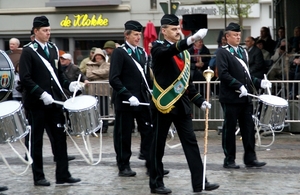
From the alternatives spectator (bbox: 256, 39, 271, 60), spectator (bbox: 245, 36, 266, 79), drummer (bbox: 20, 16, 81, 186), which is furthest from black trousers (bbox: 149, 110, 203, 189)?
spectator (bbox: 256, 39, 271, 60)

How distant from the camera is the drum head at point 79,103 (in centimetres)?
965

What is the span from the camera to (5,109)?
9148 mm

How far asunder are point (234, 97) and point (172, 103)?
224 cm

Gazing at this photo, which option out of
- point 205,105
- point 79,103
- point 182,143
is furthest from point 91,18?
point 182,143

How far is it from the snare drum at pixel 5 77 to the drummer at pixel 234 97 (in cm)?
303

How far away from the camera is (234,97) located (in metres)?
11.3

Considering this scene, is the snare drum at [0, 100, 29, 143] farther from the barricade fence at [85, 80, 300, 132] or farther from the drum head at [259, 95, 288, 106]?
Answer: the barricade fence at [85, 80, 300, 132]

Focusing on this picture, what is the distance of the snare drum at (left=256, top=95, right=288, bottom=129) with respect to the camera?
11.1m

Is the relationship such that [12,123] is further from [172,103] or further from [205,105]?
[205,105]

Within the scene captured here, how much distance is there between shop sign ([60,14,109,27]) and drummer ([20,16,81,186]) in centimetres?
1942

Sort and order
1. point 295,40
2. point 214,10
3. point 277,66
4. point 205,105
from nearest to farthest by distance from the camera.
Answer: point 205,105, point 277,66, point 295,40, point 214,10

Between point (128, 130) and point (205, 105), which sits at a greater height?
point (205, 105)

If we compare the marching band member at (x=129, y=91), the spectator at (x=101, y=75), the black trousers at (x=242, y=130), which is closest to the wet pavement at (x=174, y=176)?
the black trousers at (x=242, y=130)

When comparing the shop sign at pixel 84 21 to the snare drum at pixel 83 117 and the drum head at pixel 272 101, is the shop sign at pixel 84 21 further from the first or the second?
the snare drum at pixel 83 117
